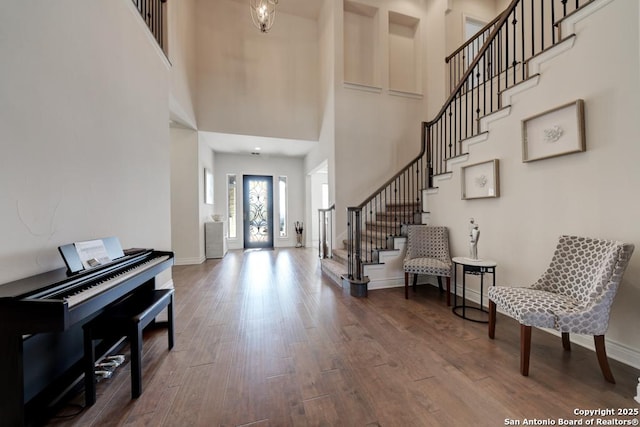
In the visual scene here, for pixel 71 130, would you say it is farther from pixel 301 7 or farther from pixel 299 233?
pixel 299 233

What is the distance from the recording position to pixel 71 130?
158 cm

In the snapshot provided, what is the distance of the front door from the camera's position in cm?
697

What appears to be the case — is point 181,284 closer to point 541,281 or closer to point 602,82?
point 541,281

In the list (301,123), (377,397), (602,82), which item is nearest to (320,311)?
(377,397)

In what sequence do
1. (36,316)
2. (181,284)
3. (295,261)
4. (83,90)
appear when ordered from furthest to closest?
(295,261), (181,284), (83,90), (36,316)

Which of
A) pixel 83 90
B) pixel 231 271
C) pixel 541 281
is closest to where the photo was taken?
pixel 83 90

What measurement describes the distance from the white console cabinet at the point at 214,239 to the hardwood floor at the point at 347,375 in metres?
2.94

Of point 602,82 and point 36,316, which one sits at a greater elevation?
point 602,82

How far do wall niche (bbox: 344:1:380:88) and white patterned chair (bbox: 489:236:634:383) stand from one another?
13.6ft

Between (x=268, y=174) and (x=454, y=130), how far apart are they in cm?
506

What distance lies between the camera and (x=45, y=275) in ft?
4.29

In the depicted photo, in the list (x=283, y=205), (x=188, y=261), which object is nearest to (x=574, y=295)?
(x=188, y=261)

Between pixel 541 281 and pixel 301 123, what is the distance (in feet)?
16.0

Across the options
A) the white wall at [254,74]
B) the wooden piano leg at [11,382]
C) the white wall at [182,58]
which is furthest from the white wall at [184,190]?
the wooden piano leg at [11,382]
